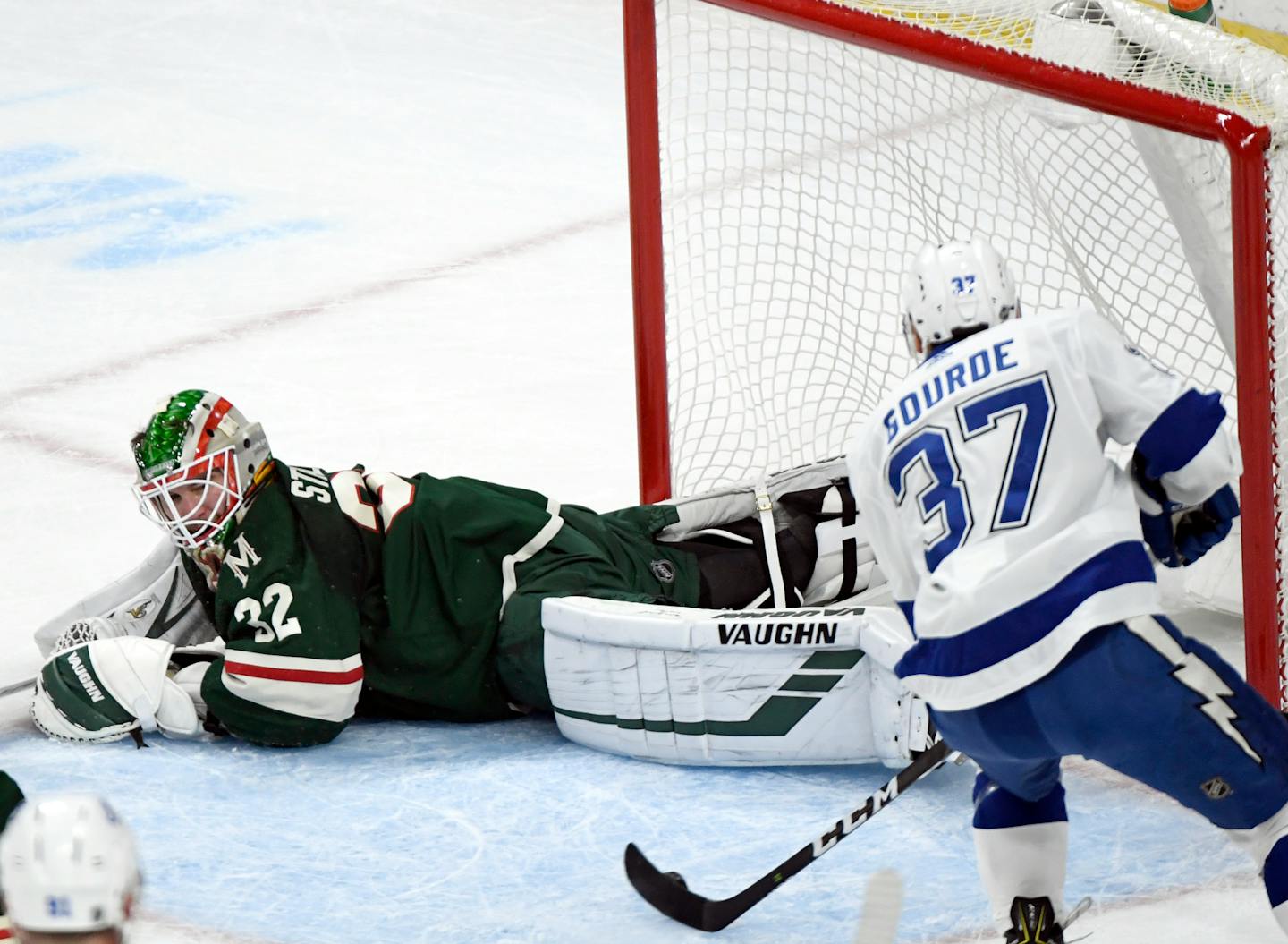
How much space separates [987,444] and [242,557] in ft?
4.68

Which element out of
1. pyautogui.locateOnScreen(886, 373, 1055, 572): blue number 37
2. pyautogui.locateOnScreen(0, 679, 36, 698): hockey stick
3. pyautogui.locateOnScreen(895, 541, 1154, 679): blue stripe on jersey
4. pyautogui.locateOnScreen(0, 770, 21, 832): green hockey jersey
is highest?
pyautogui.locateOnScreen(886, 373, 1055, 572): blue number 37

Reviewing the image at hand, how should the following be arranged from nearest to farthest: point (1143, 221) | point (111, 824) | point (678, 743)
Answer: point (111, 824)
point (678, 743)
point (1143, 221)

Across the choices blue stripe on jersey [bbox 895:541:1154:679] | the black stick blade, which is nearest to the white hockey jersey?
blue stripe on jersey [bbox 895:541:1154:679]

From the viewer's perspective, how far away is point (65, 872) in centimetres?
142

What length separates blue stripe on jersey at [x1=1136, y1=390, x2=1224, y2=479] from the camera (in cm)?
220

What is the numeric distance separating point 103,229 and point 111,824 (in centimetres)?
476

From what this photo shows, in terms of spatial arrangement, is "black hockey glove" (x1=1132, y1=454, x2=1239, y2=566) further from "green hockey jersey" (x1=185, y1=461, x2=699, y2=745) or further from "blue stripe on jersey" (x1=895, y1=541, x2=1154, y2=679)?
"green hockey jersey" (x1=185, y1=461, x2=699, y2=745)

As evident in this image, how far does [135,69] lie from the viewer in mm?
7172

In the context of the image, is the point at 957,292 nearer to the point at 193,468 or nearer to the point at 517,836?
the point at 517,836

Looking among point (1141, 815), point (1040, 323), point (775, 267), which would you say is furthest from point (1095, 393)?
point (775, 267)

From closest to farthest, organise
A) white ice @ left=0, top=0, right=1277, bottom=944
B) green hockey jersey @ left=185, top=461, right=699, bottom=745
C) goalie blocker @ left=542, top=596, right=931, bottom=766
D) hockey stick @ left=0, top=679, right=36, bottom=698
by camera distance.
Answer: white ice @ left=0, top=0, right=1277, bottom=944 → goalie blocker @ left=542, top=596, right=931, bottom=766 → green hockey jersey @ left=185, top=461, right=699, bottom=745 → hockey stick @ left=0, top=679, right=36, bottom=698

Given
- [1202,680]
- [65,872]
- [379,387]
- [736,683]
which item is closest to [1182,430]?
[1202,680]

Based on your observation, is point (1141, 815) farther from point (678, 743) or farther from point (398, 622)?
point (398, 622)

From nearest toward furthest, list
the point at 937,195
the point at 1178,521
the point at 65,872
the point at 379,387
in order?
the point at 65,872 < the point at 1178,521 < the point at 937,195 < the point at 379,387
